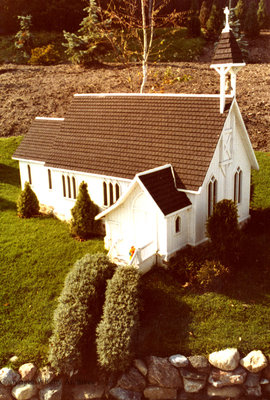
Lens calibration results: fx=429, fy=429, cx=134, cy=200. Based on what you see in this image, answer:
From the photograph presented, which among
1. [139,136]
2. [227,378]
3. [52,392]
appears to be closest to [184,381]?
[227,378]

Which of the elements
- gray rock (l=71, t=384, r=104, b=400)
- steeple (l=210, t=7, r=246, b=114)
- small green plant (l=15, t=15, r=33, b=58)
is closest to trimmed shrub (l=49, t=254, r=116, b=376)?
gray rock (l=71, t=384, r=104, b=400)

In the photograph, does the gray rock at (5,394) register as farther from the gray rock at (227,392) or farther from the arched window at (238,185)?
the arched window at (238,185)

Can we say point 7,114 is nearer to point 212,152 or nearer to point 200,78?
point 200,78

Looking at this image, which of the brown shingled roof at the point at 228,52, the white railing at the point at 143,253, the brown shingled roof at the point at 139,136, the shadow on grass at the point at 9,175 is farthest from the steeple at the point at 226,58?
the shadow on grass at the point at 9,175

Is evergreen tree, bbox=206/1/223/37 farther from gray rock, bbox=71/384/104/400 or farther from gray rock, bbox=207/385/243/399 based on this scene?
gray rock, bbox=71/384/104/400

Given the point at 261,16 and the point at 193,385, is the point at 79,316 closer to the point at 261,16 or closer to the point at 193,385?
the point at 193,385

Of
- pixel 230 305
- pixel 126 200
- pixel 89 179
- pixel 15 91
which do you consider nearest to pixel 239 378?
pixel 230 305
